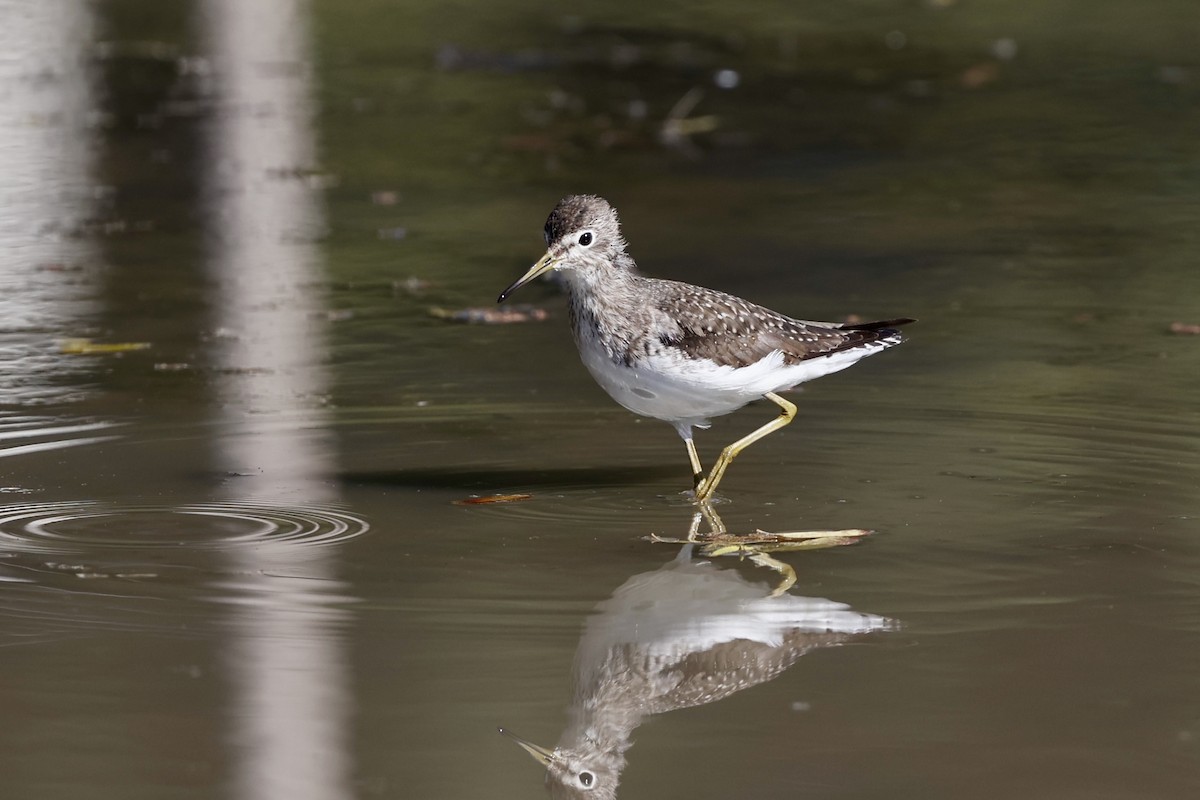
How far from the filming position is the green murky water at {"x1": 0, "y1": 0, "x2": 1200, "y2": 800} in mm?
5117

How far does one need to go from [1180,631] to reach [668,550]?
1.87 meters

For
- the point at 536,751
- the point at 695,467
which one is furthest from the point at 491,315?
the point at 536,751

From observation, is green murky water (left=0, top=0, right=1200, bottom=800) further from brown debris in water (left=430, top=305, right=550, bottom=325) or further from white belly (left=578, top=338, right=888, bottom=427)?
white belly (left=578, top=338, right=888, bottom=427)

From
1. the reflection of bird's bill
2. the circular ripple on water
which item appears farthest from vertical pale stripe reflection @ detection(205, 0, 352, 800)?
the reflection of bird's bill

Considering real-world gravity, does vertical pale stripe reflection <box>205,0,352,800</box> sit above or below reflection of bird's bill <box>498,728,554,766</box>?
above

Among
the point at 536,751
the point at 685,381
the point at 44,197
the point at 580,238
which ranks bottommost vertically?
the point at 536,751

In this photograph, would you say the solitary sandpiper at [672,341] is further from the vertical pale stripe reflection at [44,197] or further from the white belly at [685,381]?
the vertical pale stripe reflection at [44,197]

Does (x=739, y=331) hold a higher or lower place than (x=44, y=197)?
lower

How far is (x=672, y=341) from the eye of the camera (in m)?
7.55

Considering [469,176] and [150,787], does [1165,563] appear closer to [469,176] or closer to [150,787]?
[150,787]

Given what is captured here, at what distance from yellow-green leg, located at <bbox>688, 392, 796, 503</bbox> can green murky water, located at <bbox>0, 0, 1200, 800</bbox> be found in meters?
0.12

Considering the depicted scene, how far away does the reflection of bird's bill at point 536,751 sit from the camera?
495 cm

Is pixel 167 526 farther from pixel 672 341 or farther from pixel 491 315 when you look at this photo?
pixel 491 315

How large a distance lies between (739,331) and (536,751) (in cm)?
310
